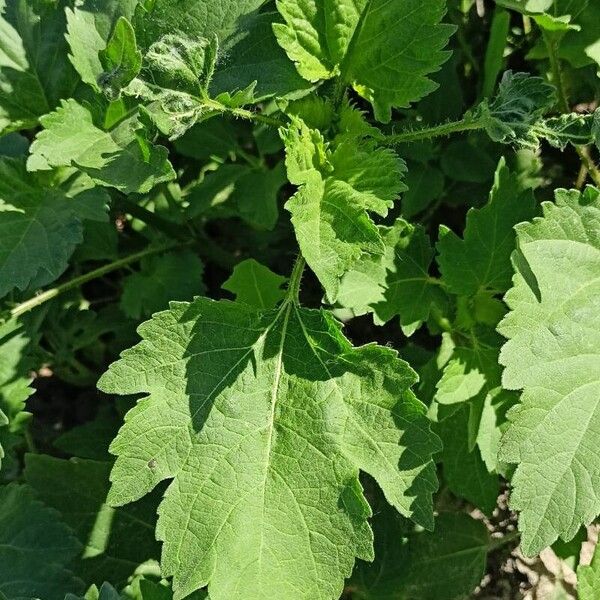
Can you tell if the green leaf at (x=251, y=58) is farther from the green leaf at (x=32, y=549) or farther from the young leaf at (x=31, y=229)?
the green leaf at (x=32, y=549)

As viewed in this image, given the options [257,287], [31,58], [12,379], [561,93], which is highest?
[31,58]

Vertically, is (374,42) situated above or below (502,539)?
above

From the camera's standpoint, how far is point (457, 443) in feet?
7.97

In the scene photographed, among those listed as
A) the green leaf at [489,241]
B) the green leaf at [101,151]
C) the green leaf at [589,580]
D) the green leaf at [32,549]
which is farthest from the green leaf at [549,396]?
the green leaf at [32,549]

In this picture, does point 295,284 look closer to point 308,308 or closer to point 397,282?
point 308,308

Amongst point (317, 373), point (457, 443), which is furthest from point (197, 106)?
point (457, 443)

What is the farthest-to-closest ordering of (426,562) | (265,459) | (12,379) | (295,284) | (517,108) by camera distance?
(426,562) < (12,379) < (295,284) < (265,459) < (517,108)

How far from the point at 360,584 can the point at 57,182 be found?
5.12ft

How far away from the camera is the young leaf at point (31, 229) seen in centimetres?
226

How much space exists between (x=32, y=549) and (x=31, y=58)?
1.43 meters

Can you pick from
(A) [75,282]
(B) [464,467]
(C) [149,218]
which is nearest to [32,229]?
(A) [75,282]

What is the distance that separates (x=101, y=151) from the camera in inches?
83.1

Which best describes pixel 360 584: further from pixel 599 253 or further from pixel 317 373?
pixel 599 253

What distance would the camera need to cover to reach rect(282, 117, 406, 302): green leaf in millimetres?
1874
